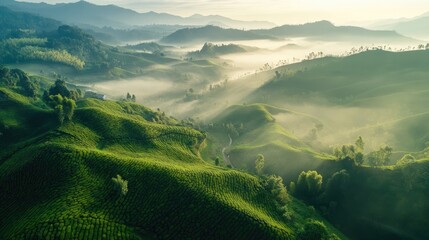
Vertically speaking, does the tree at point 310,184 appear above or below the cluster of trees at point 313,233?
below

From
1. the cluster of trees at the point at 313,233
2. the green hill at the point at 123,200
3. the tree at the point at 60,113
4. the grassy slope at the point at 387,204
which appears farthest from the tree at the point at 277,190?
the tree at the point at 60,113

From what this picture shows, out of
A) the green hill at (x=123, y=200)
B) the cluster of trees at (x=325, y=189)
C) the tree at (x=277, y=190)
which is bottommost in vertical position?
the cluster of trees at (x=325, y=189)

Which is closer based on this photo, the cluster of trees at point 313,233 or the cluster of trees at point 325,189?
the cluster of trees at point 313,233

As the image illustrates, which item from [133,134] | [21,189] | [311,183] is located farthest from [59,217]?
[311,183]

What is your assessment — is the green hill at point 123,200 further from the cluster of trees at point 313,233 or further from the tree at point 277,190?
the cluster of trees at point 313,233

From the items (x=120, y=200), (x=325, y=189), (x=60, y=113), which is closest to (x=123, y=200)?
(x=120, y=200)

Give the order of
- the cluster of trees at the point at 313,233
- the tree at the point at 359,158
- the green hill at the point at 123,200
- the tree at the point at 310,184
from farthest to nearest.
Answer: the tree at the point at 359,158, the tree at the point at 310,184, the cluster of trees at the point at 313,233, the green hill at the point at 123,200

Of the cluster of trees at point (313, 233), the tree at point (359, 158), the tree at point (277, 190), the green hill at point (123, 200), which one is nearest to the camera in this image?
the green hill at point (123, 200)
